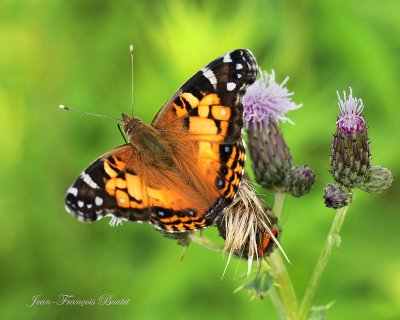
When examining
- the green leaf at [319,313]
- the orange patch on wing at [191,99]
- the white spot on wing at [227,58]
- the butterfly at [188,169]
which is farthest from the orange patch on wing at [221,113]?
the green leaf at [319,313]

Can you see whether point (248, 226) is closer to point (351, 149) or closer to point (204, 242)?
point (204, 242)

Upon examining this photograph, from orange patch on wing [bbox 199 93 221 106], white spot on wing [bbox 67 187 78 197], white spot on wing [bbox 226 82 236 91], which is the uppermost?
white spot on wing [bbox 226 82 236 91]

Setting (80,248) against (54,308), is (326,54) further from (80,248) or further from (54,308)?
(54,308)

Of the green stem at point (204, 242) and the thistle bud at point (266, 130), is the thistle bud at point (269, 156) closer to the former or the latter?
the thistle bud at point (266, 130)

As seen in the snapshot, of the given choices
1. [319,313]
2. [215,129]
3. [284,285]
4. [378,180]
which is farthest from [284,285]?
[215,129]

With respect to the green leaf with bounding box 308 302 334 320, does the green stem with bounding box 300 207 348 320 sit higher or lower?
higher

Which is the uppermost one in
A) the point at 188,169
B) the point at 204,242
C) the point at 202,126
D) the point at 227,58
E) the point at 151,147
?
the point at 227,58

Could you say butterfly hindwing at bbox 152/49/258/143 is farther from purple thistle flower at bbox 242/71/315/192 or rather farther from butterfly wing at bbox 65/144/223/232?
purple thistle flower at bbox 242/71/315/192
